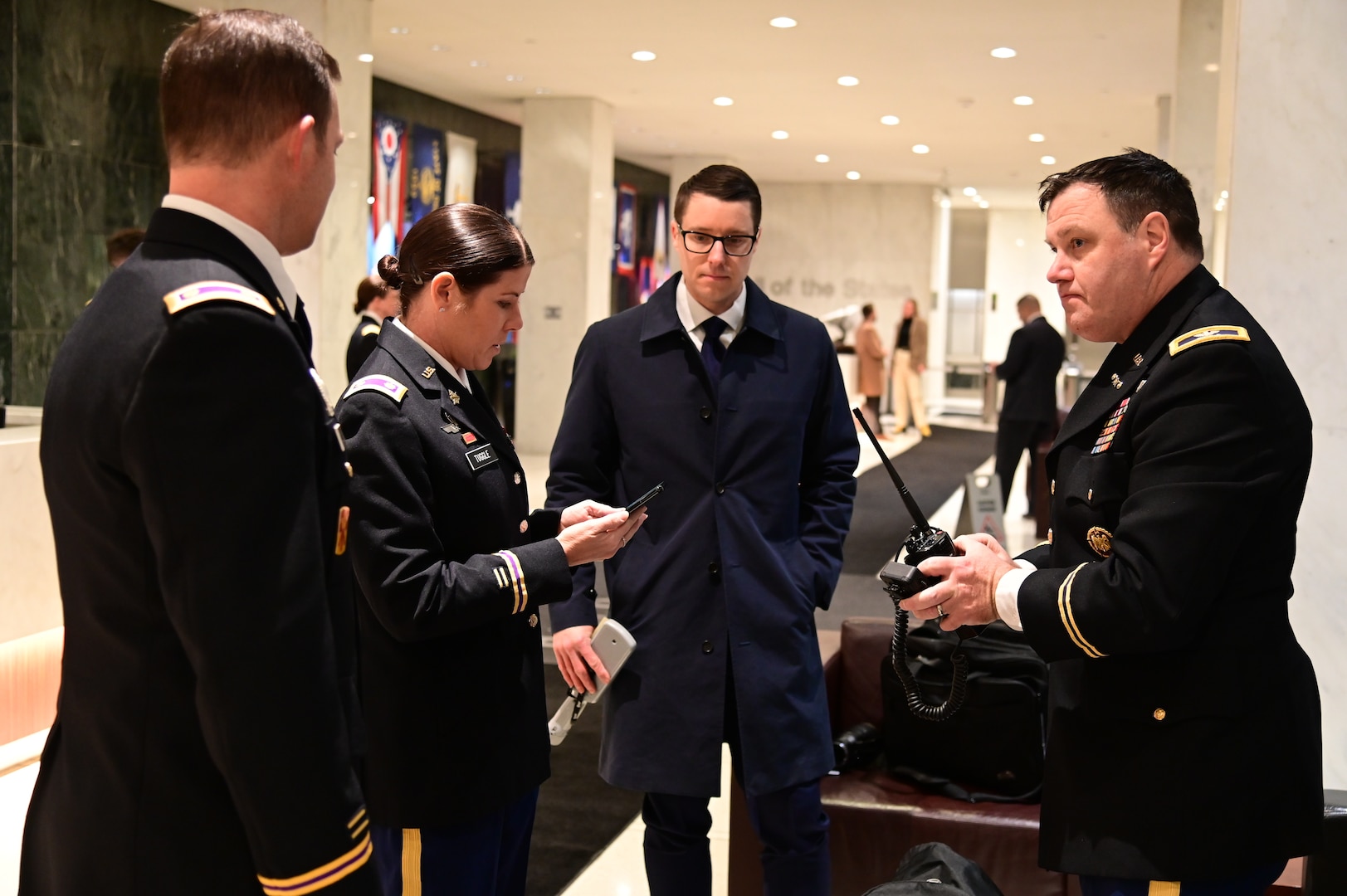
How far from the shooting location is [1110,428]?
5.90 ft

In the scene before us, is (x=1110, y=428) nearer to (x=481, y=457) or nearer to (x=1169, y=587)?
(x=1169, y=587)

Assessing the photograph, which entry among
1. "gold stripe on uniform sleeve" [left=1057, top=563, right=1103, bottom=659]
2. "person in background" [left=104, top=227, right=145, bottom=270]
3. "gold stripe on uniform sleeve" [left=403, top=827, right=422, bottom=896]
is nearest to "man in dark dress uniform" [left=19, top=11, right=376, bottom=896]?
"gold stripe on uniform sleeve" [left=403, top=827, right=422, bottom=896]

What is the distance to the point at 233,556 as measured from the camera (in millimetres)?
1130

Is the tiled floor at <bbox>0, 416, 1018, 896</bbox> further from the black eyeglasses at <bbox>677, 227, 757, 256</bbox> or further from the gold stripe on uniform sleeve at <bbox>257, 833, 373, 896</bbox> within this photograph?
the gold stripe on uniform sleeve at <bbox>257, 833, 373, 896</bbox>

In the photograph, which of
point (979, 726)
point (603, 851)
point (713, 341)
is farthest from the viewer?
point (603, 851)

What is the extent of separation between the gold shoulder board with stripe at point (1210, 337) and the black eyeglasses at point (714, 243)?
109 centimetres

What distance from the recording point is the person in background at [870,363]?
57.5 feet

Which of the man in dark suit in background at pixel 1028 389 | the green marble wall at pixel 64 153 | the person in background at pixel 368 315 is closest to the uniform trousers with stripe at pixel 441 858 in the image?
the person in background at pixel 368 315

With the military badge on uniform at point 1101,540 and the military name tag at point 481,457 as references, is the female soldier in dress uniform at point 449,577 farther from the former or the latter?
the military badge on uniform at point 1101,540

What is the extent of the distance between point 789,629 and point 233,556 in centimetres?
156

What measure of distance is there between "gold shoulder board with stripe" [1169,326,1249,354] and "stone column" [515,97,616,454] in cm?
1239

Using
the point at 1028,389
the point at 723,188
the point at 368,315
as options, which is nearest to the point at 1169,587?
the point at 723,188

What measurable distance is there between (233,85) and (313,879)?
2.55 feet

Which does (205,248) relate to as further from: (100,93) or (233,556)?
(100,93)
